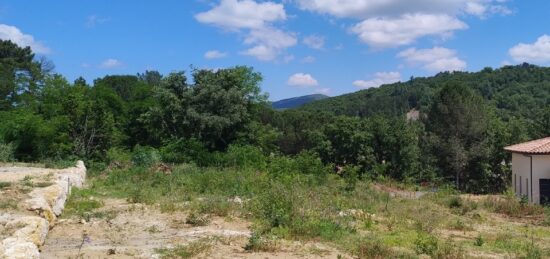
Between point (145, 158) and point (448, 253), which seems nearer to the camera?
point (448, 253)

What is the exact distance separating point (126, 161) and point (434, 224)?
626 inches

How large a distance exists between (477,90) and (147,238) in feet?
240

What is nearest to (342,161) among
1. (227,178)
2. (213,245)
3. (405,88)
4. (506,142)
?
(506,142)

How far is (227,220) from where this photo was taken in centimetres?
1089

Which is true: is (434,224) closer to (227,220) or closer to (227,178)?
(227,220)

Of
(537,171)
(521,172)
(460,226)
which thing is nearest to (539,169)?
(537,171)

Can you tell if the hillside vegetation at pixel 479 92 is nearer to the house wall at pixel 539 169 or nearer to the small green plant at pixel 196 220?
the house wall at pixel 539 169

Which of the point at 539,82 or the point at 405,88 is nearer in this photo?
the point at 539,82

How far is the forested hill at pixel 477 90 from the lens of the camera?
7356 cm

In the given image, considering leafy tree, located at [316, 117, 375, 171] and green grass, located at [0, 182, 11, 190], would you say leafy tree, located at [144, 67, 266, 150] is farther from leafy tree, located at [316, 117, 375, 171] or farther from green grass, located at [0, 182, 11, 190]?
green grass, located at [0, 182, 11, 190]

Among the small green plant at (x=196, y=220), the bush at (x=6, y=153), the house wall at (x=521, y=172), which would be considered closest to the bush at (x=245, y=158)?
the bush at (x=6, y=153)

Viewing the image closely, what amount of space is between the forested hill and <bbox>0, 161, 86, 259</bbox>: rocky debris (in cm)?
6076

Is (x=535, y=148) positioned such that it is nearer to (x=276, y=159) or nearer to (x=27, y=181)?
(x=276, y=159)

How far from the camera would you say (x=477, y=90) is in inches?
2931
